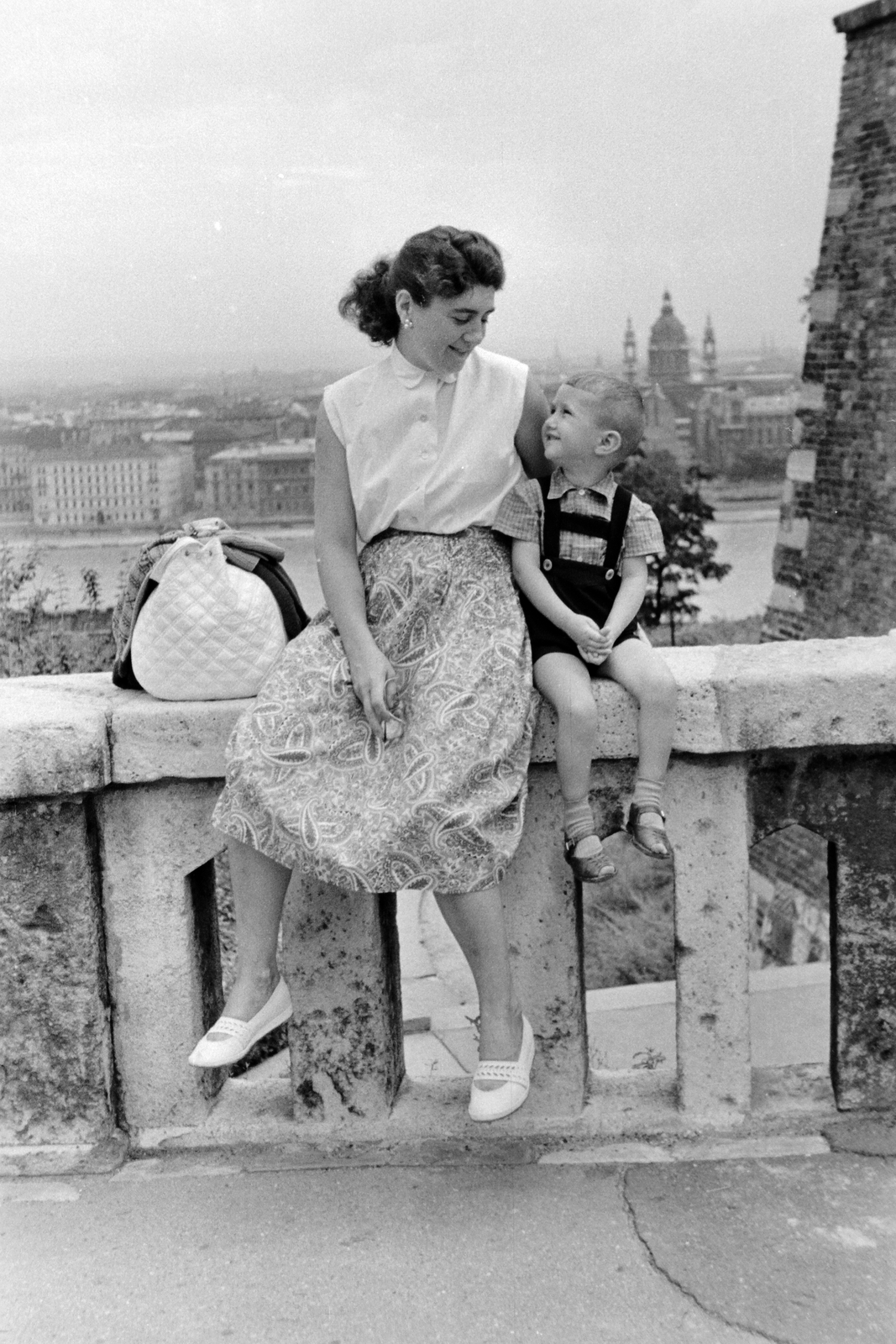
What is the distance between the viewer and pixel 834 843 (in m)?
2.89

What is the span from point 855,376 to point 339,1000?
7.84 meters

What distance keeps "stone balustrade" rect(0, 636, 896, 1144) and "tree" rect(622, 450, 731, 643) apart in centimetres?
1266

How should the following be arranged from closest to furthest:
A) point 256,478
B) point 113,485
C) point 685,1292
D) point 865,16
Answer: point 685,1292, point 865,16, point 113,485, point 256,478

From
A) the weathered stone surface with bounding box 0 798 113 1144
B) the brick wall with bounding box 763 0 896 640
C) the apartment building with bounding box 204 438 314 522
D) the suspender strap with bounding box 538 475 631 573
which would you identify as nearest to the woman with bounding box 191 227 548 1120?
the suspender strap with bounding box 538 475 631 573

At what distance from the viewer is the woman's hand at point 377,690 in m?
2.74

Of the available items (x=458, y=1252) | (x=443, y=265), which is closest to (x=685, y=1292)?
(x=458, y=1252)

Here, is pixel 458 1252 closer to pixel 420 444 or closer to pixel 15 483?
pixel 420 444

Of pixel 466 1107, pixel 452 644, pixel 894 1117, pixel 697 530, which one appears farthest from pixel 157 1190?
pixel 697 530

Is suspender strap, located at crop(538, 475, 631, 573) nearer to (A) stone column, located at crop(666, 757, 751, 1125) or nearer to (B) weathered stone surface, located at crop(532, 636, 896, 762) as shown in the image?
(B) weathered stone surface, located at crop(532, 636, 896, 762)

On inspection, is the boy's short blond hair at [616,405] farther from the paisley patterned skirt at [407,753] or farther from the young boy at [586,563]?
the paisley patterned skirt at [407,753]

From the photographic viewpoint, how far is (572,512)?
2969 mm

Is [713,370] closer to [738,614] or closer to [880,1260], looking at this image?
[738,614]

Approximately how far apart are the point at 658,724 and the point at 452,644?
447 mm

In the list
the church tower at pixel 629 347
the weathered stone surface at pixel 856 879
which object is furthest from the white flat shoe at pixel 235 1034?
the church tower at pixel 629 347
